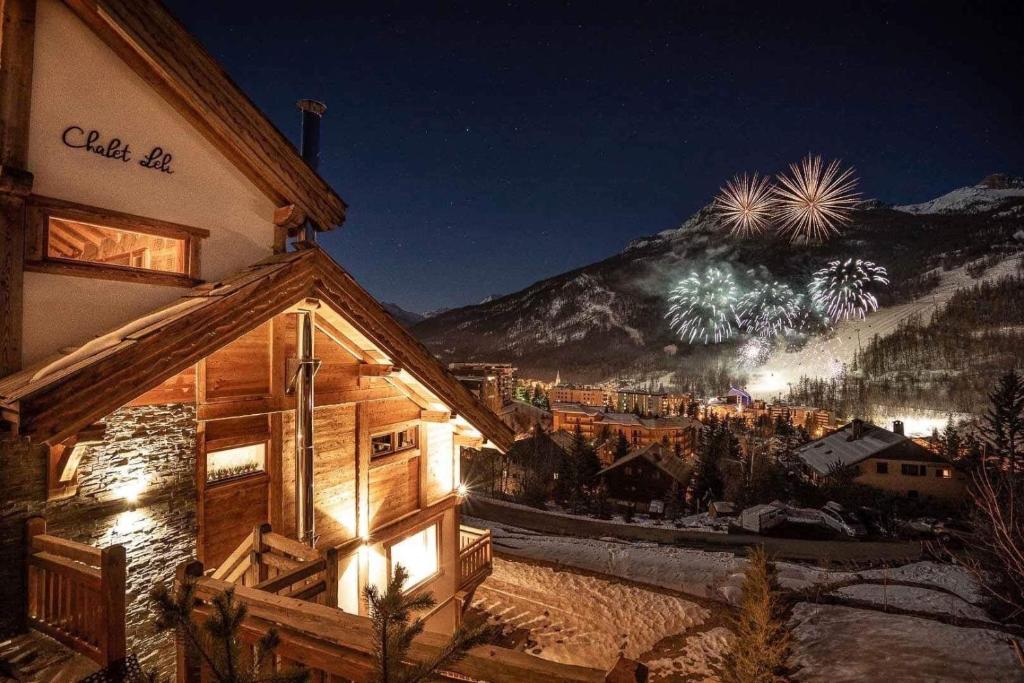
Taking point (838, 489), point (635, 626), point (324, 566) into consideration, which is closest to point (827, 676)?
point (635, 626)

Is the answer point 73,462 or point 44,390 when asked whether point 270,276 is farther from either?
point 73,462

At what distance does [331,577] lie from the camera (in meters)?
5.56

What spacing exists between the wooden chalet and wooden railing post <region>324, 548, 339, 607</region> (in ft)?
0.11

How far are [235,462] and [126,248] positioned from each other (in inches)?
140

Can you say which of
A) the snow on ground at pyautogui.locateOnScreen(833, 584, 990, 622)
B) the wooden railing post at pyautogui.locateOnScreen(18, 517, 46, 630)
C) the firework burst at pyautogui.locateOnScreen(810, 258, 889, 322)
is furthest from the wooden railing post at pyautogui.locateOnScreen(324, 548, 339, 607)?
the firework burst at pyautogui.locateOnScreen(810, 258, 889, 322)

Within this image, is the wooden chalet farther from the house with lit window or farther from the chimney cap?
the house with lit window

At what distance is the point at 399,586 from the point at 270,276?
4549 mm

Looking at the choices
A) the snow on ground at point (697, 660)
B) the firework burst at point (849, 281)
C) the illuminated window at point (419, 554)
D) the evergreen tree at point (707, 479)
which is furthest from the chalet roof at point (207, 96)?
the firework burst at point (849, 281)

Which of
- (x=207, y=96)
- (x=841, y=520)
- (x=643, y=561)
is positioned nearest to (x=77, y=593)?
(x=207, y=96)

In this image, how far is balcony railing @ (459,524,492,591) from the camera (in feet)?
41.1

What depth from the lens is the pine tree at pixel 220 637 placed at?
8.37 ft

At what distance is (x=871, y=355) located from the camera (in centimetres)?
17738

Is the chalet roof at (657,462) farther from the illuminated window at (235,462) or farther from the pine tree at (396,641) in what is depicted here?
the pine tree at (396,641)

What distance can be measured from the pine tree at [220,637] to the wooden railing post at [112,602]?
203cm
